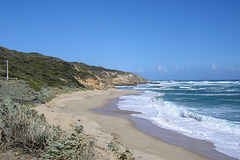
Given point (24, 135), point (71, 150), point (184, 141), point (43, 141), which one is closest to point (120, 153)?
point (71, 150)

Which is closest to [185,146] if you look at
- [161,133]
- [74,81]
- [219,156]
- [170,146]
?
[170,146]

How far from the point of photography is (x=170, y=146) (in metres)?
7.82

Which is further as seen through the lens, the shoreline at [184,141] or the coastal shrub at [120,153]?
the shoreline at [184,141]

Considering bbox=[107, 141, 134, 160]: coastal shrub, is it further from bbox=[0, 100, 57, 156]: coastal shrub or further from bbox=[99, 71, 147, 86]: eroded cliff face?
bbox=[99, 71, 147, 86]: eroded cliff face

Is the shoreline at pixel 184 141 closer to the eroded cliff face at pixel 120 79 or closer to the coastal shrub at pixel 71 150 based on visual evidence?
the coastal shrub at pixel 71 150

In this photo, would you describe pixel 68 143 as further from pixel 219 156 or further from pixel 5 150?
pixel 219 156

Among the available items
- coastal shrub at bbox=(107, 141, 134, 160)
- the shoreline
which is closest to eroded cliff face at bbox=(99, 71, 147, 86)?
the shoreline

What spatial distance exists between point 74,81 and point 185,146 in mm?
31392

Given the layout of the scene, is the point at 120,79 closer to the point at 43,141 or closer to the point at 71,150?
the point at 43,141

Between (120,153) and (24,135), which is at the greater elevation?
(24,135)

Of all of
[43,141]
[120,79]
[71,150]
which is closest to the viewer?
[71,150]

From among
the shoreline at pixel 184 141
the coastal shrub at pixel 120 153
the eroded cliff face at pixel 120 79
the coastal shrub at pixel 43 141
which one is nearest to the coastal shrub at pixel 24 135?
the coastal shrub at pixel 43 141

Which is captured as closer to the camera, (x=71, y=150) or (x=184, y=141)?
(x=71, y=150)

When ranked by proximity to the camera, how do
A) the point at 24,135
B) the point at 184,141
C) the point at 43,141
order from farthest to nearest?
the point at 184,141
the point at 24,135
the point at 43,141
